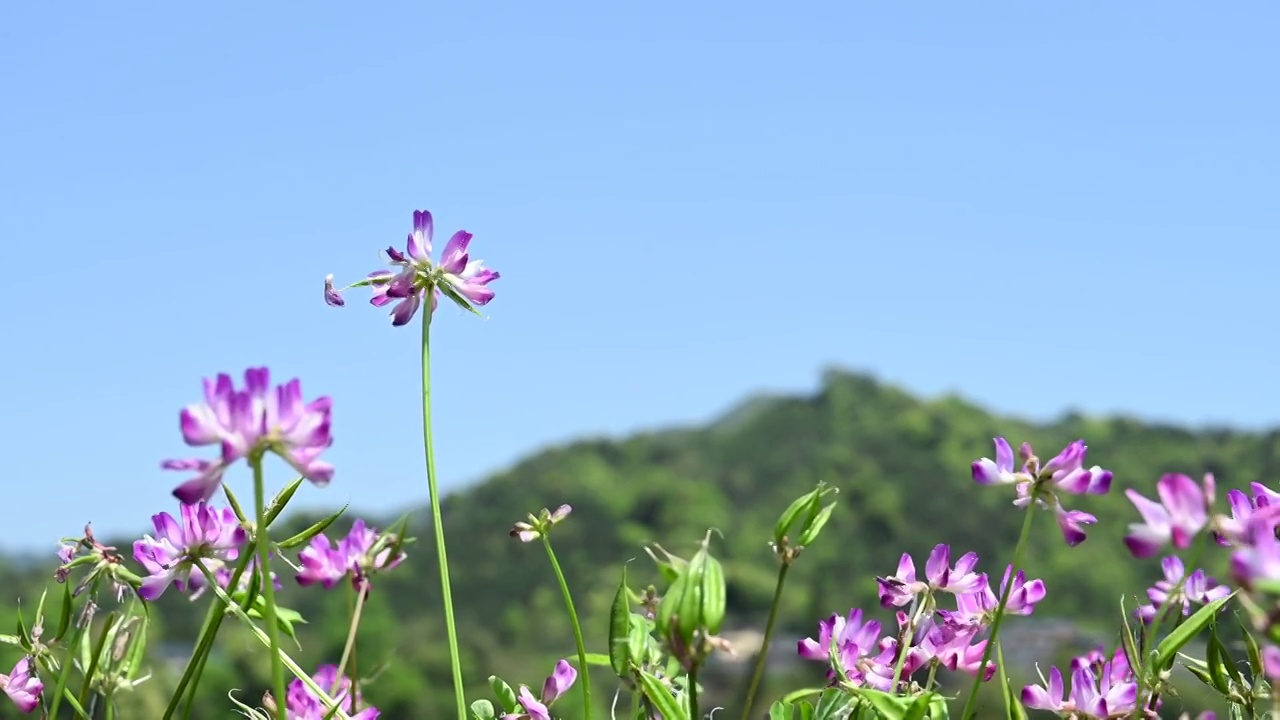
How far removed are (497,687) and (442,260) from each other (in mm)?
480

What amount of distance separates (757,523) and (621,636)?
226ft

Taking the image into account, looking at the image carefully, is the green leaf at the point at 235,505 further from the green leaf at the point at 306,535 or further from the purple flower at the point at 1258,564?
the purple flower at the point at 1258,564

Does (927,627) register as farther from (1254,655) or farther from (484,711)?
(484,711)

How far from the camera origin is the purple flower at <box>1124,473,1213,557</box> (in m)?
0.88

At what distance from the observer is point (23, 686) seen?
1.58 metres

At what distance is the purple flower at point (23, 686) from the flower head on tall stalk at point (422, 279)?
59 cm

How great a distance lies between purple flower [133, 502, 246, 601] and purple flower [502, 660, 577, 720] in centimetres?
35

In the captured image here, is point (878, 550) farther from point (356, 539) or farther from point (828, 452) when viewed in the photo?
point (356, 539)

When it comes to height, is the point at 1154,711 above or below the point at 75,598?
below

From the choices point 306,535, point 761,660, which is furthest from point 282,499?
point 761,660

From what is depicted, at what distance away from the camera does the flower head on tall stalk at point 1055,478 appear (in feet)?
3.82

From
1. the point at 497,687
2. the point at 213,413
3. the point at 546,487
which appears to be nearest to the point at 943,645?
the point at 497,687

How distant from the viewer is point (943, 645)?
1421mm

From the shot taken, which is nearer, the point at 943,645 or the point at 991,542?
the point at 943,645
